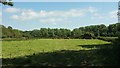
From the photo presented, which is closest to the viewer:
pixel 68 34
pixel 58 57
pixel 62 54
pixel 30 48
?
pixel 58 57

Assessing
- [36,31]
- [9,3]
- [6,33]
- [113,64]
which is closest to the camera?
[113,64]

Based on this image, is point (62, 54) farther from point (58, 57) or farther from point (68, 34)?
point (68, 34)

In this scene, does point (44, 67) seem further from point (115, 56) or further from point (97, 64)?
point (115, 56)

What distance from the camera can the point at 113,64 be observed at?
12930 millimetres

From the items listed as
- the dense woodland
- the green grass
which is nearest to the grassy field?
the green grass

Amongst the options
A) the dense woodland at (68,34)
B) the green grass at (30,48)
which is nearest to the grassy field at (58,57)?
the green grass at (30,48)

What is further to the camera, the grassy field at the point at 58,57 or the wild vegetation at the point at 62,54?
the grassy field at the point at 58,57

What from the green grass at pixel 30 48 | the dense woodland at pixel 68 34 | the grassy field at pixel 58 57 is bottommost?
the grassy field at pixel 58 57

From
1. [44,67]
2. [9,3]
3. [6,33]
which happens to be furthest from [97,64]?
[6,33]

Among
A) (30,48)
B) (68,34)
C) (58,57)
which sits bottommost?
(58,57)

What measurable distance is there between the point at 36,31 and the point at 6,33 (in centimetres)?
5485

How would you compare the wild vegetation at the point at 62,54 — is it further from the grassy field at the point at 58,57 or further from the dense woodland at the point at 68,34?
the dense woodland at the point at 68,34

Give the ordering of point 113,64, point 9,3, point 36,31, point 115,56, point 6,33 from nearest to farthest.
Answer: point 113,64
point 115,56
point 9,3
point 6,33
point 36,31

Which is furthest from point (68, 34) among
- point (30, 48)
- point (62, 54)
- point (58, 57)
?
point (58, 57)
